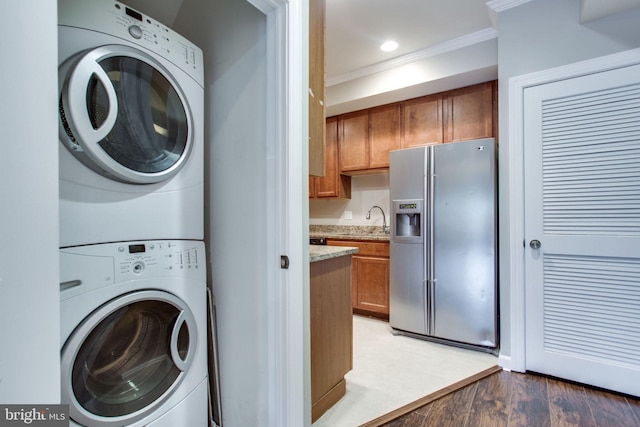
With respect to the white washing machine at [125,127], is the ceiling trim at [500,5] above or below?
above

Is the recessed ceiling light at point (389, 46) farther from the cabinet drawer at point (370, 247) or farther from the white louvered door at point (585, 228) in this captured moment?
the cabinet drawer at point (370, 247)

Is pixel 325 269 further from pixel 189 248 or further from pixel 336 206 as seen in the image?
pixel 336 206

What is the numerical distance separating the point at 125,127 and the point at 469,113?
296 cm

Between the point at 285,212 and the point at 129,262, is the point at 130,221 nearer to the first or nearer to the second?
the point at 129,262

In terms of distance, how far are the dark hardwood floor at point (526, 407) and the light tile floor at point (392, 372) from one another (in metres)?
0.14

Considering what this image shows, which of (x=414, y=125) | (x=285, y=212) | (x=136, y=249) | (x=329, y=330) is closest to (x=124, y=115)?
(x=136, y=249)

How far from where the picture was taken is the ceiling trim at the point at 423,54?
2586 millimetres

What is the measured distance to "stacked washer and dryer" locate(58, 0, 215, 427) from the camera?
0.90 m

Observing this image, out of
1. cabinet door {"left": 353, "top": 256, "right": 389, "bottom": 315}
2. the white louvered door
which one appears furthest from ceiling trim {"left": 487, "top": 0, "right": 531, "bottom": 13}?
cabinet door {"left": 353, "top": 256, "right": 389, "bottom": 315}

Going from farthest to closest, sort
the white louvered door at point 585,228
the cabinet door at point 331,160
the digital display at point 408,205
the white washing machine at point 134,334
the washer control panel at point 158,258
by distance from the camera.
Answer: the cabinet door at point 331,160, the digital display at point 408,205, the white louvered door at point 585,228, the washer control panel at point 158,258, the white washing machine at point 134,334

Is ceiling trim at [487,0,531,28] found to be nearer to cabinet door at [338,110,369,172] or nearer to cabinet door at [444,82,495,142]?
cabinet door at [444,82,495,142]

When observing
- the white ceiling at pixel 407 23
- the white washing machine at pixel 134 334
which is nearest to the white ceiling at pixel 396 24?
the white ceiling at pixel 407 23

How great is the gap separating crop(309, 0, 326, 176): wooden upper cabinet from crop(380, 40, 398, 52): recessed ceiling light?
136cm

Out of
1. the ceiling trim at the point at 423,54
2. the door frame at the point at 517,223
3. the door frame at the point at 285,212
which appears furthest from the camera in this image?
the ceiling trim at the point at 423,54
